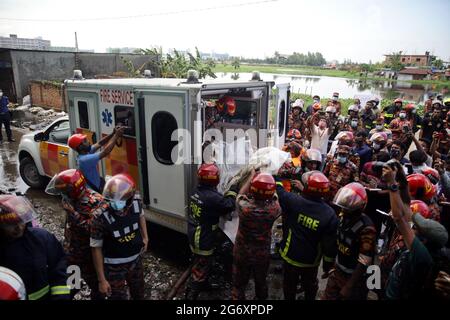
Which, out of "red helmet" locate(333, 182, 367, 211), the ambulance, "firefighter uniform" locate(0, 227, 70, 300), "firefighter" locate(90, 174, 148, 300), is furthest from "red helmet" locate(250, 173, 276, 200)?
"firefighter uniform" locate(0, 227, 70, 300)

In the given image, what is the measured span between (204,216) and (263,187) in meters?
0.83

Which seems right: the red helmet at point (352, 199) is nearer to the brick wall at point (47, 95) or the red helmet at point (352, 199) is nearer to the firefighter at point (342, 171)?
the firefighter at point (342, 171)

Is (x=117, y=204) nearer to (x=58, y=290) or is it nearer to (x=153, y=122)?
(x=58, y=290)

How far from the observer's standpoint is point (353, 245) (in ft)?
8.98

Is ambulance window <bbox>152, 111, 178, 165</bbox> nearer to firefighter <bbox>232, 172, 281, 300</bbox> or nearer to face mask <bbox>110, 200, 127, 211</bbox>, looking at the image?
firefighter <bbox>232, 172, 281, 300</bbox>

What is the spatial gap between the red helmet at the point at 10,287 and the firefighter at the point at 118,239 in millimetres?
983

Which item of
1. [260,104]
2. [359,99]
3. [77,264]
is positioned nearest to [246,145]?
[260,104]

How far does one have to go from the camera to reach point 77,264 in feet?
10.3

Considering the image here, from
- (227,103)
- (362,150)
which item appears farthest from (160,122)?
(362,150)

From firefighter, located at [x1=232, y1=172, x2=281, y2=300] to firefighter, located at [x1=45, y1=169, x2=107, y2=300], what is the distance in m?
1.35

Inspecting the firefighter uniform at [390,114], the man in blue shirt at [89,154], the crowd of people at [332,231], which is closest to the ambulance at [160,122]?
the man in blue shirt at [89,154]

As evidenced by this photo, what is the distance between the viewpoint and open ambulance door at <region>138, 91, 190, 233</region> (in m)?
4.10

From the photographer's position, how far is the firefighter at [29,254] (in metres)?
2.17
